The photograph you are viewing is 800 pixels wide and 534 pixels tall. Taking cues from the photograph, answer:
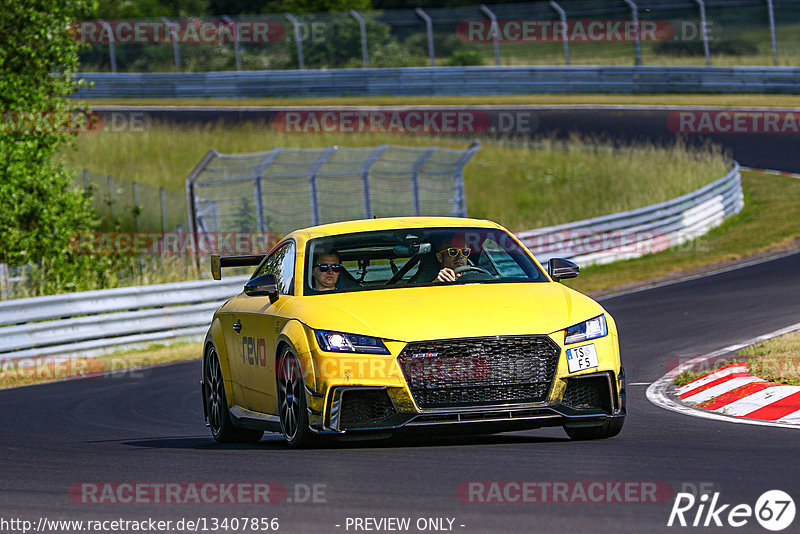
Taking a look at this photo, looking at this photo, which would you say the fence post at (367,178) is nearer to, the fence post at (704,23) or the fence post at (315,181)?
the fence post at (315,181)

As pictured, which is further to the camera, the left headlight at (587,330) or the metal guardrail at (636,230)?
the metal guardrail at (636,230)

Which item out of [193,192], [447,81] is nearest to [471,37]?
[447,81]

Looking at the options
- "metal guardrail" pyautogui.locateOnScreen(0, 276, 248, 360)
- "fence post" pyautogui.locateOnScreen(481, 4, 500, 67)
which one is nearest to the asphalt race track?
"metal guardrail" pyautogui.locateOnScreen(0, 276, 248, 360)

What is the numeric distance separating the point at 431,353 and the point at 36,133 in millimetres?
16896

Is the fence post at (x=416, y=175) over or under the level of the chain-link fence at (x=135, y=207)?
over

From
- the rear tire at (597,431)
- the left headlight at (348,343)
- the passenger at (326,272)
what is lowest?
the rear tire at (597,431)

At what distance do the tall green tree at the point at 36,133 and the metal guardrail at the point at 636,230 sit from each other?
796cm

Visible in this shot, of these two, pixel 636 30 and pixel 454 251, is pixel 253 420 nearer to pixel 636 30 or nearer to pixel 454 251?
pixel 454 251

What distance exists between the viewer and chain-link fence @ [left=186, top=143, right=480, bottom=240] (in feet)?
81.8

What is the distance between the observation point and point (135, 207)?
3088 centimetres

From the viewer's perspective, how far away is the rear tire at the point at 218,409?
386 inches

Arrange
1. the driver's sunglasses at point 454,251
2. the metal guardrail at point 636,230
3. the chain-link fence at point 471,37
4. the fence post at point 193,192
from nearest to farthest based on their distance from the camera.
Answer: the driver's sunglasses at point 454,251
the fence post at point 193,192
the metal guardrail at point 636,230
the chain-link fence at point 471,37

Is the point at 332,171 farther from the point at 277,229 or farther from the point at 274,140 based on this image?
the point at 274,140

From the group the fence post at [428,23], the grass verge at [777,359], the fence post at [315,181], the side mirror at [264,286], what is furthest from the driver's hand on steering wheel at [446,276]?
the fence post at [428,23]
